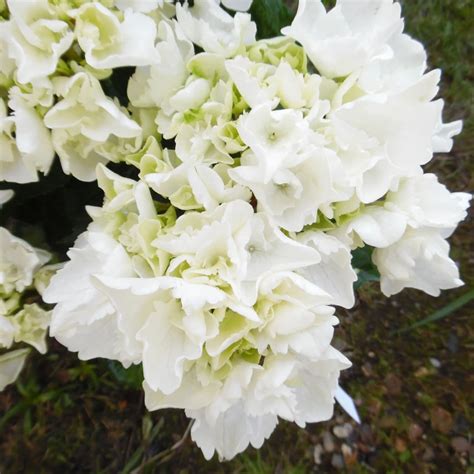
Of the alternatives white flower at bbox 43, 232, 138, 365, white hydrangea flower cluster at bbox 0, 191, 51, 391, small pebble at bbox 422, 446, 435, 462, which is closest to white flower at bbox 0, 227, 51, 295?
white hydrangea flower cluster at bbox 0, 191, 51, 391

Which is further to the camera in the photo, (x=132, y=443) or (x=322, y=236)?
(x=132, y=443)

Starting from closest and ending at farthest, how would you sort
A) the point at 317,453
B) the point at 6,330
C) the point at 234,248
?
1. the point at 234,248
2. the point at 6,330
3. the point at 317,453

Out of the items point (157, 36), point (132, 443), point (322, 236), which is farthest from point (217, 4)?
point (132, 443)

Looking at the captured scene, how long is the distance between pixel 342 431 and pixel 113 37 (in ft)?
2.52

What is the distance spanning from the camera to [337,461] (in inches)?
38.5

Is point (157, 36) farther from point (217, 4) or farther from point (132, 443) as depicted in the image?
point (132, 443)

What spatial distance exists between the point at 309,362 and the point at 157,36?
230mm

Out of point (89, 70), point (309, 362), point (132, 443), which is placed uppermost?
point (89, 70)

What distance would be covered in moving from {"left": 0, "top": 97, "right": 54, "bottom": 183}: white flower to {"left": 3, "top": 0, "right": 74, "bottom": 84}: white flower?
28 millimetres

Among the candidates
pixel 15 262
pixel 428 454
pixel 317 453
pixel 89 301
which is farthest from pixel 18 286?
pixel 428 454

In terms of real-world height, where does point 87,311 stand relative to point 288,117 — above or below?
below

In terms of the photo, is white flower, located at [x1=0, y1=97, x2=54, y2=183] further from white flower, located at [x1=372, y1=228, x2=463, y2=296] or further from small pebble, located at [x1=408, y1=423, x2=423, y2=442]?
small pebble, located at [x1=408, y1=423, x2=423, y2=442]

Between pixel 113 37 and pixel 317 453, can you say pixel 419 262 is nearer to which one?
pixel 113 37

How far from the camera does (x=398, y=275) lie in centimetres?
44
